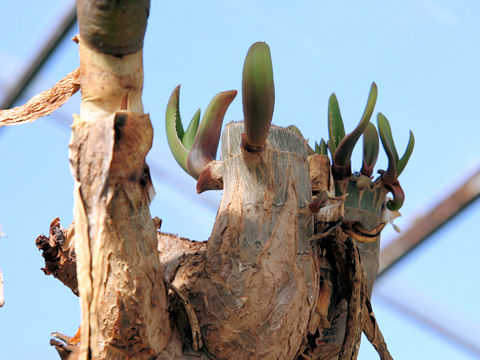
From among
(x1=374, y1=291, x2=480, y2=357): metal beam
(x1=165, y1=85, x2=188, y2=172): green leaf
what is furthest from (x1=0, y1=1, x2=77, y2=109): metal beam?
(x1=374, y1=291, x2=480, y2=357): metal beam

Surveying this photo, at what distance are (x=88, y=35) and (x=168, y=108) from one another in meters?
0.31

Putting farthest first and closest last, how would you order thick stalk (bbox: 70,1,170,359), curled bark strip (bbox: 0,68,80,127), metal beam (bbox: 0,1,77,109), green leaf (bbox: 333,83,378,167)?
metal beam (bbox: 0,1,77,109) → green leaf (bbox: 333,83,378,167) → curled bark strip (bbox: 0,68,80,127) → thick stalk (bbox: 70,1,170,359)

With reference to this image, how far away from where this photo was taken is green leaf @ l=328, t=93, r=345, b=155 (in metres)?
0.88

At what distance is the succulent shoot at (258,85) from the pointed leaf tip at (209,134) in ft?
0.45

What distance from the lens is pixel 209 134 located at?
2.61ft

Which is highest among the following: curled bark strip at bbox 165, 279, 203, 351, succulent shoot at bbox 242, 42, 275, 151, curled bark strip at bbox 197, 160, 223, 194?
succulent shoot at bbox 242, 42, 275, 151

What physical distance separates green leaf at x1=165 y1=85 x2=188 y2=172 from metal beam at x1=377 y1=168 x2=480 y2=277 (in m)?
1.21

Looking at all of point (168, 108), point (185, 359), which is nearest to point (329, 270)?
point (185, 359)

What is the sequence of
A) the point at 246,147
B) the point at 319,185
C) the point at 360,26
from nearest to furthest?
the point at 246,147 → the point at 319,185 → the point at 360,26

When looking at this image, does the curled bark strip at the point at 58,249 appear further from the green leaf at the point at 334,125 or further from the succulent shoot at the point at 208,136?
the green leaf at the point at 334,125

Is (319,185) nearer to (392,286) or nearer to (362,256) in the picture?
(362,256)

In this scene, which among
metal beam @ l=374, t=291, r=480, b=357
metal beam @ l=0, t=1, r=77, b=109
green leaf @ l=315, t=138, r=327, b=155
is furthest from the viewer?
metal beam @ l=374, t=291, r=480, b=357

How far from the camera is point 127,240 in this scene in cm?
62

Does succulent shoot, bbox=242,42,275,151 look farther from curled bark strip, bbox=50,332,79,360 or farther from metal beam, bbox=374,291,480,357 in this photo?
metal beam, bbox=374,291,480,357
